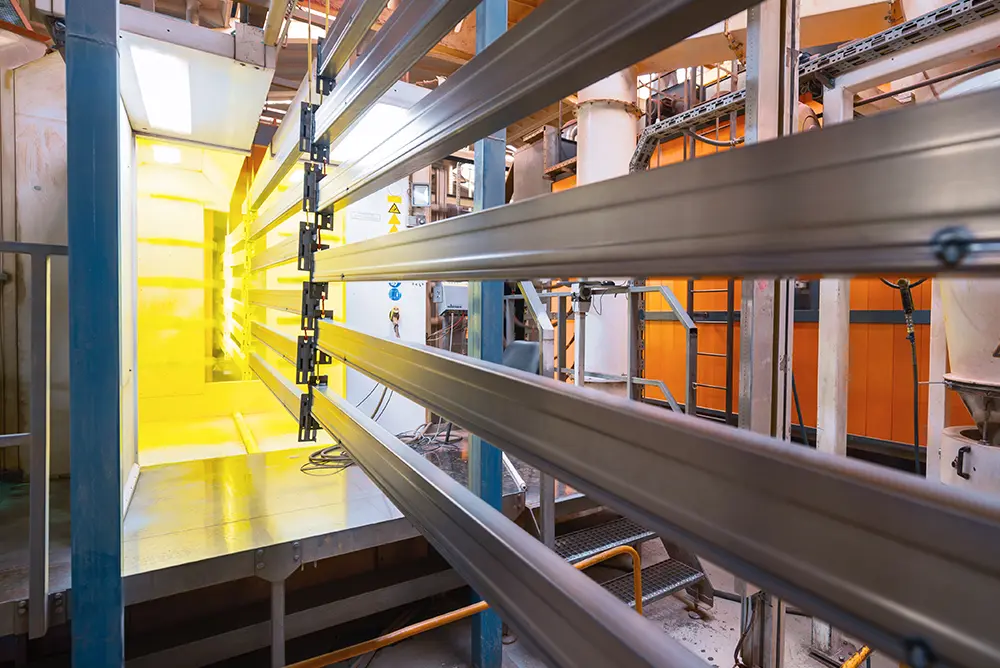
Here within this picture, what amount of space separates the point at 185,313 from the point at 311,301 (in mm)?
2457

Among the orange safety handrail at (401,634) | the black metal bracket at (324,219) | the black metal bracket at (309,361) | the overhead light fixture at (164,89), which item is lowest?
the orange safety handrail at (401,634)

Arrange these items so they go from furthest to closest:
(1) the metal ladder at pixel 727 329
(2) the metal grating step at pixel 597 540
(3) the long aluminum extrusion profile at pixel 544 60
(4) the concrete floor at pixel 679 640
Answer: (1) the metal ladder at pixel 727 329 → (2) the metal grating step at pixel 597 540 → (4) the concrete floor at pixel 679 640 → (3) the long aluminum extrusion profile at pixel 544 60

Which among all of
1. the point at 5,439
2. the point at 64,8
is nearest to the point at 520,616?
the point at 5,439

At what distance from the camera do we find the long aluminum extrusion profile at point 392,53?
2.90 ft

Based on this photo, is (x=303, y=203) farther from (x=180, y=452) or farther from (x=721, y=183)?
(x=180, y=452)

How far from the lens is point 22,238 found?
→ 8.48 feet

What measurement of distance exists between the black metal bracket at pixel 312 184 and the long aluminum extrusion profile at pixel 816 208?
135cm

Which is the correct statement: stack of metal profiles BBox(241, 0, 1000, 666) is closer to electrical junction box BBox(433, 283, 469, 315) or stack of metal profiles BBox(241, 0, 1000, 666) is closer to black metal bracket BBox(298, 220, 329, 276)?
black metal bracket BBox(298, 220, 329, 276)

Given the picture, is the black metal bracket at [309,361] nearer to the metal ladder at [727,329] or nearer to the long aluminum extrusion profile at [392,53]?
the long aluminum extrusion profile at [392,53]

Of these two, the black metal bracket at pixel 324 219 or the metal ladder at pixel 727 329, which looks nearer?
the black metal bracket at pixel 324 219

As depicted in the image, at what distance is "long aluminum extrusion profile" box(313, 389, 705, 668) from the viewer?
509 mm

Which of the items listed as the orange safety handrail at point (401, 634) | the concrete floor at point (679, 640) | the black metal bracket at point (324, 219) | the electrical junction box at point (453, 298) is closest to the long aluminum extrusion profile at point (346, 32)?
the black metal bracket at point (324, 219)

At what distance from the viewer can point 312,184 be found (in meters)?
1.72

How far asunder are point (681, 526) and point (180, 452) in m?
3.51
